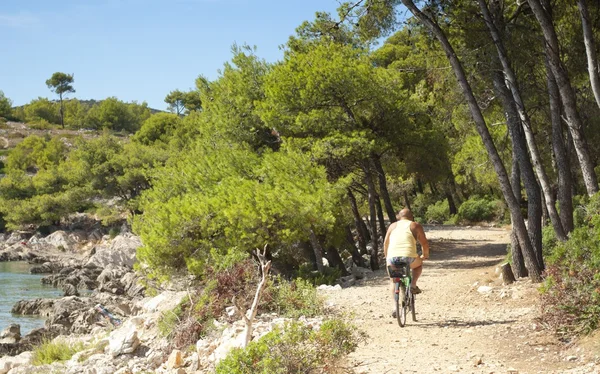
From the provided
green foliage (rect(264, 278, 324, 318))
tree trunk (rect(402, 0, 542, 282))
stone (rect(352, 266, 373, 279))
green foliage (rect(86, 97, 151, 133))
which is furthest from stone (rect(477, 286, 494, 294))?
green foliage (rect(86, 97, 151, 133))

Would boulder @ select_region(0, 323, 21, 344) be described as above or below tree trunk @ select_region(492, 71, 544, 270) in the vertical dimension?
below

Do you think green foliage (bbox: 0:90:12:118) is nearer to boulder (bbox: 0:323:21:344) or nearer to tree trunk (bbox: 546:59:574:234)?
boulder (bbox: 0:323:21:344)

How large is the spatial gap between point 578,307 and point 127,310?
18847mm

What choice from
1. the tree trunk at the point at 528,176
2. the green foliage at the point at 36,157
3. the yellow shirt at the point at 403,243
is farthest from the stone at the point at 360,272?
the green foliage at the point at 36,157

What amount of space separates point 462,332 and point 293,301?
12.6 ft

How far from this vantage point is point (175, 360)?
10820 millimetres

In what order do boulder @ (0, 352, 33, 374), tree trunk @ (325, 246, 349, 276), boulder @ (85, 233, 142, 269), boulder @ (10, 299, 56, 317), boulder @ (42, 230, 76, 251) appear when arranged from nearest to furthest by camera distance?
1. boulder @ (0, 352, 33, 374)
2. tree trunk @ (325, 246, 349, 276)
3. boulder @ (10, 299, 56, 317)
4. boulder @ (85, 233, 142, 269)
5. boulder @ (42, 230, 76, 251)

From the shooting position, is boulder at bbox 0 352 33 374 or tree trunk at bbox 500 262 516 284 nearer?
tree trunk at bbox 500 262 516 284

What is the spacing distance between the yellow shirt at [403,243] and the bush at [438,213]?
3224cm

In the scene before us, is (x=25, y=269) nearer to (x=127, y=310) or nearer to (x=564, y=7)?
(x=127, y=310)

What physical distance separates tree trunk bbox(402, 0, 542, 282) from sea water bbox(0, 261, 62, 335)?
57.0 ft

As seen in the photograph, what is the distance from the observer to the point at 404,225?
30.6ft

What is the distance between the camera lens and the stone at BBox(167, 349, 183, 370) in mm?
10742

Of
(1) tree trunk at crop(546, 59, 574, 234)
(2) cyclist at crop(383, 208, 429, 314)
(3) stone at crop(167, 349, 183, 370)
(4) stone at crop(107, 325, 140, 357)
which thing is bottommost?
(4) stone at crop(107, 325, 140, 357)
